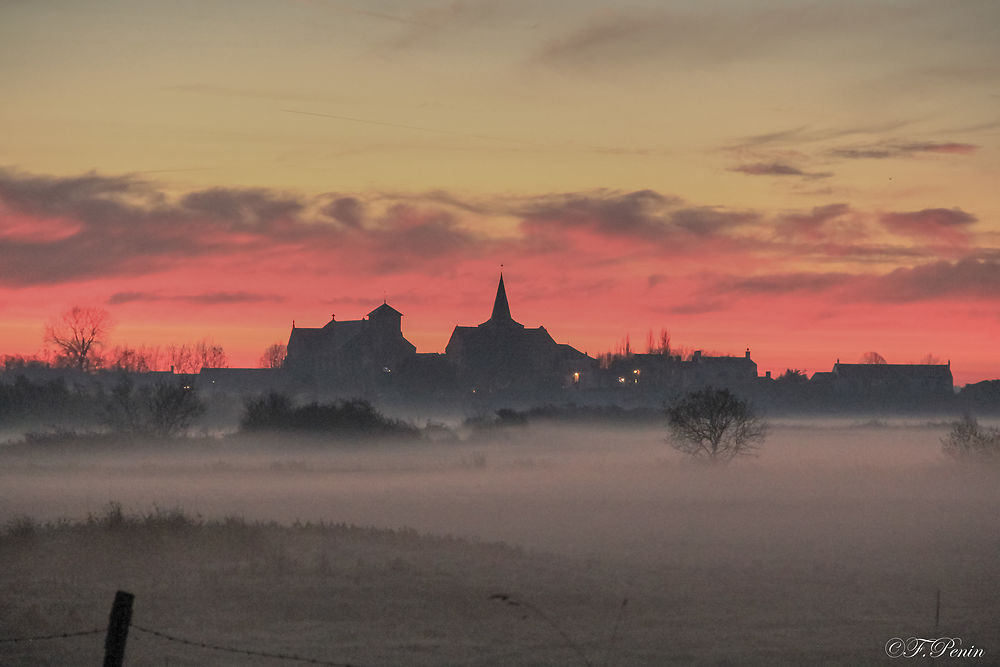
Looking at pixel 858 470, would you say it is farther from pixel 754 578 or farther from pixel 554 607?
pixel 554 607

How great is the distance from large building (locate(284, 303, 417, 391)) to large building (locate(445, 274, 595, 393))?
8.63 metres

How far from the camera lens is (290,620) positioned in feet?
80.5

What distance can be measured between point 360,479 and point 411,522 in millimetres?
21382

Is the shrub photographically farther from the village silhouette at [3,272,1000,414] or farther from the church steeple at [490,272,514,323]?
the church steeple at [490,272,514,323]

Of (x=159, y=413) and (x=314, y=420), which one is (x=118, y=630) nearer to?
(x=159, y=413)

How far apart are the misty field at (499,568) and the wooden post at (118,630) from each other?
7.92m

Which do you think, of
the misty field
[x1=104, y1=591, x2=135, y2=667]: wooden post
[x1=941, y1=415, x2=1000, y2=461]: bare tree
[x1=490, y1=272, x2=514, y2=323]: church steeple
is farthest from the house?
[x1=104, y1=591, x2=135, y2=667]: wooden post

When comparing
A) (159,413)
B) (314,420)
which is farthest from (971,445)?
(159,413)

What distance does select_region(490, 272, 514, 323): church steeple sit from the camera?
185750 mm

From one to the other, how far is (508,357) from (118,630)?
6359 inches

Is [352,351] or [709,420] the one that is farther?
[352,351]

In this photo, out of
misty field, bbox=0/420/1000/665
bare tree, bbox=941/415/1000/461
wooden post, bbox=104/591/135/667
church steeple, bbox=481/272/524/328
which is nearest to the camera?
wooden post, bbox=104/591/135/667

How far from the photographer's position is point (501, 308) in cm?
18725

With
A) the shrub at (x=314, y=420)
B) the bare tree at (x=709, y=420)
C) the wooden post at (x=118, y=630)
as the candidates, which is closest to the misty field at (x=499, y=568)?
the wooden post at (x=118, y=630)
